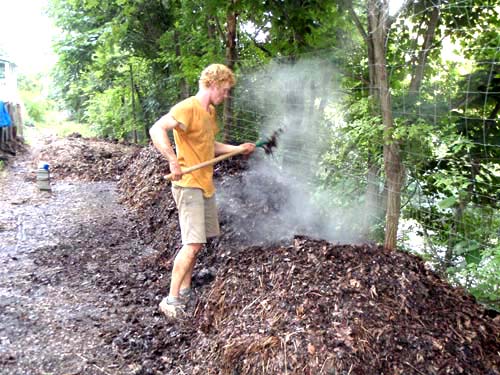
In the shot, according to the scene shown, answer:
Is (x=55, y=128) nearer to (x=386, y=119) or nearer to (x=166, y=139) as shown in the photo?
(x=166, y=139)

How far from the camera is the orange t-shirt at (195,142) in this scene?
3.54m

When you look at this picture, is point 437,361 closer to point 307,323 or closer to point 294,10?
point 307,323

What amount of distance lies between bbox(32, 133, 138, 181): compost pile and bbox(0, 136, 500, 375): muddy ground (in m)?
4.27

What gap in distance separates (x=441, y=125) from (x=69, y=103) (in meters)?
19.9

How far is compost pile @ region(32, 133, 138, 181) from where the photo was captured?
9.66 metres

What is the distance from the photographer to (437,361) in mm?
2572

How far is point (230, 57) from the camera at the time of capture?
245 inches

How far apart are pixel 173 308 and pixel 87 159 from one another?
7627 mm

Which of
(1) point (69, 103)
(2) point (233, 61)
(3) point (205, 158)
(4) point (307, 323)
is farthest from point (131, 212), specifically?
(1) point (69, 103)

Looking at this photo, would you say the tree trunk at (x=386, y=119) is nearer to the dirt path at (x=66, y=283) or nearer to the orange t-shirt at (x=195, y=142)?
the orange t-shirt at (x=195, y=142)

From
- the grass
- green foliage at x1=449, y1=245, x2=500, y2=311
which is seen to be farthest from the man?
the grass

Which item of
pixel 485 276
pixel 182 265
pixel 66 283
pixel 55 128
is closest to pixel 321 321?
pixel 485 276

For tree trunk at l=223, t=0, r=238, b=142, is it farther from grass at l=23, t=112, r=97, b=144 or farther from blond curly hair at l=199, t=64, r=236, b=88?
grass at l=23, t=112, r=97, b=144

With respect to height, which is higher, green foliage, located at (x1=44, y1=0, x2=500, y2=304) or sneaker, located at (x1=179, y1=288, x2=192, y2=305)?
green foliage, located at (x1=44, y1=0, x2=500, y2=304)
